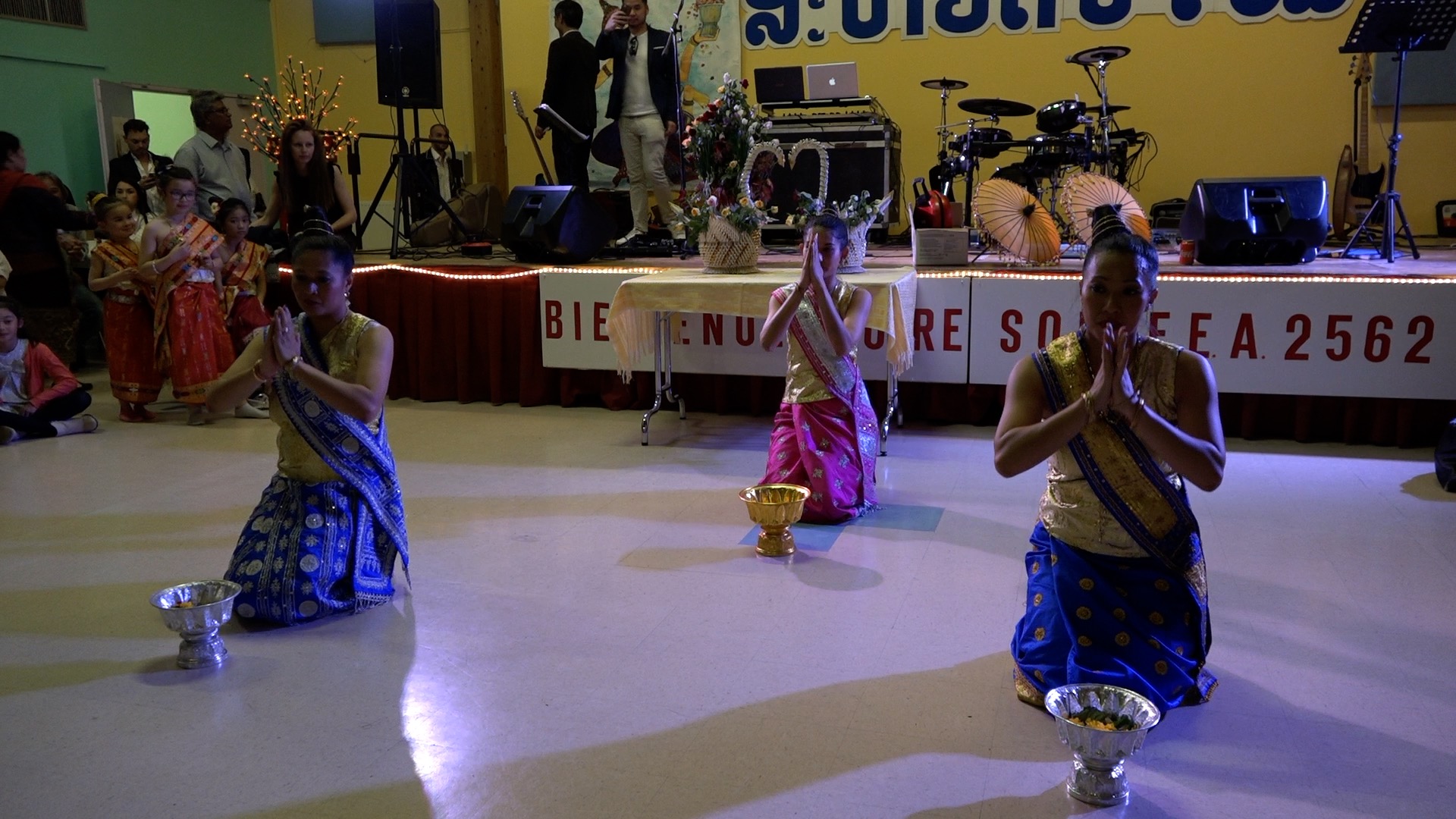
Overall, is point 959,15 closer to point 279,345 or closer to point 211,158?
point 211,158

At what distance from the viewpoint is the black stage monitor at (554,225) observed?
585 cm

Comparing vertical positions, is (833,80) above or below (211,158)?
above

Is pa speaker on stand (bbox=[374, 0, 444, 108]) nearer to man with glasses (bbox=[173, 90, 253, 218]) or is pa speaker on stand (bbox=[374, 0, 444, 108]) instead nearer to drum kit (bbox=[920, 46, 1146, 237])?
man with glasses (bbox=[173, 90, 253, 218])

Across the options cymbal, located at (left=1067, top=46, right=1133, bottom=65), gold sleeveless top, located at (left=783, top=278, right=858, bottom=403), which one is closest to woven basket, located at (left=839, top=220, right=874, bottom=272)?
gold sleeveless top, located at (left=783, top=278, right=858, bottom=403)

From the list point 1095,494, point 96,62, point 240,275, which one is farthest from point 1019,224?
point 96,62

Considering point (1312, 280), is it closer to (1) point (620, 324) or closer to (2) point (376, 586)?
(1) point (620, 324)

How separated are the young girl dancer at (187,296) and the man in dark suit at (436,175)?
9.00ft

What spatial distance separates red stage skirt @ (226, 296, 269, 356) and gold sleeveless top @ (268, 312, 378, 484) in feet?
10.2

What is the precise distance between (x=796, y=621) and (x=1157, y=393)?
1103mm

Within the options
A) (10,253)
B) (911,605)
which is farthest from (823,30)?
(911,605)

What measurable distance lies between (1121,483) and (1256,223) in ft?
11.5

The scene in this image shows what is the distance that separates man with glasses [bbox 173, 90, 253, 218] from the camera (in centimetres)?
644

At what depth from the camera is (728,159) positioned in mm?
4996

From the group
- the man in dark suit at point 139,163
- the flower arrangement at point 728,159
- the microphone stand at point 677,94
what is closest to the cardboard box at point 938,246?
the flower arrangement at point 728,159
